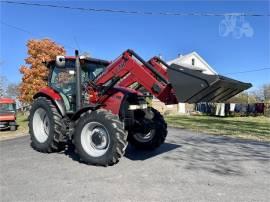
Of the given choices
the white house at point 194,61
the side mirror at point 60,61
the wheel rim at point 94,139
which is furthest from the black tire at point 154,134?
the white house at point 194,61

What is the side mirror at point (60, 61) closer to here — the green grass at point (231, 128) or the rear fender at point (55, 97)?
the rear fender at point (55, 97)

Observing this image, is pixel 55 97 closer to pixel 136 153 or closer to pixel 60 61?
pixel 60 61

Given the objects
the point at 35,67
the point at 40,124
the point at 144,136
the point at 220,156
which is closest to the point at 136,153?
the point at 144,136

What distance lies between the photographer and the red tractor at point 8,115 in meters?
19.3

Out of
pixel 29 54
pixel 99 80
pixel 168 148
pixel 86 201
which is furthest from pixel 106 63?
pixel 29 54

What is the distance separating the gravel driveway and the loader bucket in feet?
4.90

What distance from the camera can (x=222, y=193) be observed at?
4770 mm

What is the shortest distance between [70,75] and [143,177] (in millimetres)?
3564

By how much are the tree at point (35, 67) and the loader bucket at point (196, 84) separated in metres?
22.1

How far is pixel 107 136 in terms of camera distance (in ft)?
22.0

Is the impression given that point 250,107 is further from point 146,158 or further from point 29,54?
point 146,158

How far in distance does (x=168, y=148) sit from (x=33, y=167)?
12.8 feet

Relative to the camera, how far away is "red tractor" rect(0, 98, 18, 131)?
19297mm

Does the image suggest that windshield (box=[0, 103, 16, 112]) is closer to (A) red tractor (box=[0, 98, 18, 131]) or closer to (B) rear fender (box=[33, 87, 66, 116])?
(A) red tractor (box=[0, 98, 18, 131])
